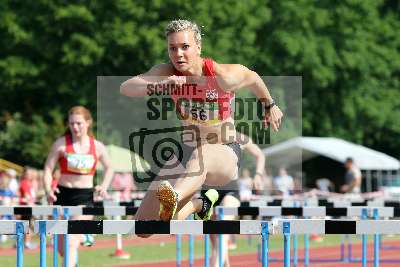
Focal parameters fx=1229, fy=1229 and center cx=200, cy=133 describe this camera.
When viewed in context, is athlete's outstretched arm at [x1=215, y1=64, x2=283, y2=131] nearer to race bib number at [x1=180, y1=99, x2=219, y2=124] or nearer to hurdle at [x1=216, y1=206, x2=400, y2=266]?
race bib number at [x1=180, y1=99, x2=219, y2=124]

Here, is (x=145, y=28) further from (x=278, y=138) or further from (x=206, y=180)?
(x=206, y=180)

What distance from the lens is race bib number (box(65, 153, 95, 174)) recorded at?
13.1 meters

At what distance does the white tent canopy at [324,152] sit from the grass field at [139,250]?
49.5ft

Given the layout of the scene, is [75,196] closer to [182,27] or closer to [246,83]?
[246,83]

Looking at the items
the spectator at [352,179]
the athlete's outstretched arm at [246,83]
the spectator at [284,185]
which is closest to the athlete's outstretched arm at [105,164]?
the athlete's outstretched arm at [246,83]

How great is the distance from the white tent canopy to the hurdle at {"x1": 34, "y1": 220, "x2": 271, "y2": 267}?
34000 millimetres

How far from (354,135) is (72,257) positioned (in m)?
38.0

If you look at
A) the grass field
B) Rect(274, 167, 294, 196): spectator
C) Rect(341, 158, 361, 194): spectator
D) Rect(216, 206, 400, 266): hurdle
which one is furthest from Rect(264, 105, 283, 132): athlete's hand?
Rect(274, 167, 294, 196): spectator

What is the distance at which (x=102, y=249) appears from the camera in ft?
69.8

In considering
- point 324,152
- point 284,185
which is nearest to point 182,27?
point 284,185

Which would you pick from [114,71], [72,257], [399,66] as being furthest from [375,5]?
[72,257]

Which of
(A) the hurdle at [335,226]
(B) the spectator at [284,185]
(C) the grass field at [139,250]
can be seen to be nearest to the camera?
(A) the hurdle at [335,226]

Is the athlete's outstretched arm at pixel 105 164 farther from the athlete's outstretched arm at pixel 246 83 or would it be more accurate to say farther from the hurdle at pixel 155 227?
the hurdle at pixel 155 227

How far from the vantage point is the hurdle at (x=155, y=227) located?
8.09 meters
